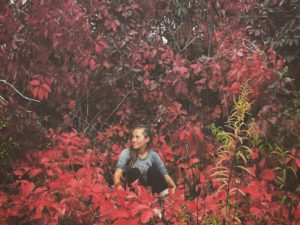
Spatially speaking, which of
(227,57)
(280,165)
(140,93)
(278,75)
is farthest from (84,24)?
(280,165)

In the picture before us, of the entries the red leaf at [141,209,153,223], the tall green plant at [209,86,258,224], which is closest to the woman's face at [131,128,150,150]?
the tall green plant at [209,86,258,224]

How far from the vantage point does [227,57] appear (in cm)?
437

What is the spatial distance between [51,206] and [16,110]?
117 cm

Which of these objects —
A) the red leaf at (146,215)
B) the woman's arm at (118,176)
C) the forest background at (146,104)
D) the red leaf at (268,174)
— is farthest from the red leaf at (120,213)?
the red leaf at (268,174)

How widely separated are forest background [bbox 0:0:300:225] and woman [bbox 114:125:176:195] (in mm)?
198

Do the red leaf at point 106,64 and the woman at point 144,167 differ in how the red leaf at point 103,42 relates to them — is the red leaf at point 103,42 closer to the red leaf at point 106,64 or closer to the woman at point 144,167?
the red leaf at point 106,64

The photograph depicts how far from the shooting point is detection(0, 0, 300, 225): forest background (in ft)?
10.5

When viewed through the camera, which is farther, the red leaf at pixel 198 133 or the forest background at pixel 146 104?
the red leaf at pixel 198 133

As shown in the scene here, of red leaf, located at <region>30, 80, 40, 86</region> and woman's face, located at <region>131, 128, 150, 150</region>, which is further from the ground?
red leaf, located at <region>30, 80, 40, 86</region>

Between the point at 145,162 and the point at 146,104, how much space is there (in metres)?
1.39

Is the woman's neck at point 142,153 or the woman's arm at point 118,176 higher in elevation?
the woman's neck at point 142,153

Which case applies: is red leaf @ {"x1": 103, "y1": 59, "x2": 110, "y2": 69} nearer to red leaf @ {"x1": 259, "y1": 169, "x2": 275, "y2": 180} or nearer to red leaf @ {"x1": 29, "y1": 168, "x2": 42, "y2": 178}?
red leaf @ {"x1": 29, "y1": 168, "x2": 42, "y2": 178}

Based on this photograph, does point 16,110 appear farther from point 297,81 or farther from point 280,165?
point 297,81

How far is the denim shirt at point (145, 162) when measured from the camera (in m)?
3.82
